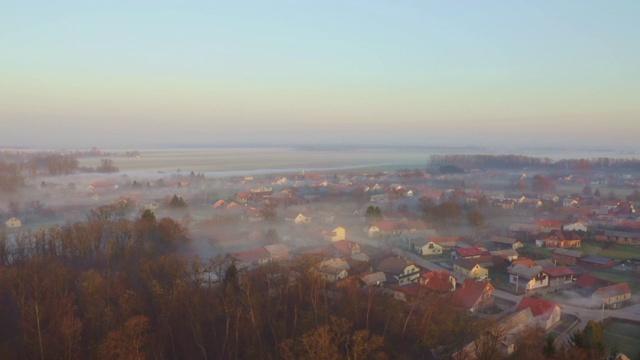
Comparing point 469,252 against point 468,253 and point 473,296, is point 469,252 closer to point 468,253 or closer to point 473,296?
point 468,253

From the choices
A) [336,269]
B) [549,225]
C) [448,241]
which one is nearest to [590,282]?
[448,241]

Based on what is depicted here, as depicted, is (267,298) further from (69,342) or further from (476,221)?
(476,221)

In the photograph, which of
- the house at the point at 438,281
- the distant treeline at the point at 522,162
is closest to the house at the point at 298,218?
the house at the point at 438,281

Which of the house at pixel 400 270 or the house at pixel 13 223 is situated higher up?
the house at pixel 13 223

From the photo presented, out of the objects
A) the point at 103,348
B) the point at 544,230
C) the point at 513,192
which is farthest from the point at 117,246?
the point at 513,192

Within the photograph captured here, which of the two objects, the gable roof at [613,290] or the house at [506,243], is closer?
the gable roof at [613,290]

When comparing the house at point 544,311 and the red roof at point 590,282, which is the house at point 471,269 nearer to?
the red roof at point 590,282
